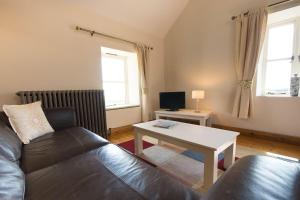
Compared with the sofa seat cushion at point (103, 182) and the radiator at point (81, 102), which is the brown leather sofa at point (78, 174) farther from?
the radiator at point (81, 102)

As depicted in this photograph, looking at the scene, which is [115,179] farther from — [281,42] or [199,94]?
[281,42]

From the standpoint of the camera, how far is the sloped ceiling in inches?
111

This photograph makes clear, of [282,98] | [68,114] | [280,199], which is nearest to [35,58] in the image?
[68,114]

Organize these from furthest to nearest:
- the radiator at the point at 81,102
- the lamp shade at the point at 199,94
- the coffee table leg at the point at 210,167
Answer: the lamp shade at the point at 199,94 → the radiator at the point at 81,102 → the coffee table leg at the point at 210,167

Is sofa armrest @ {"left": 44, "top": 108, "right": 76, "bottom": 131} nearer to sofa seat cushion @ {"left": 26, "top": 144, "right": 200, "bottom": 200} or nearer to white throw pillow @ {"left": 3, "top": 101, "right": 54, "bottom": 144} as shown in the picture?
white throw pillow @ {"left": 3, "top": 101, "right": 54, "bottom": 144}

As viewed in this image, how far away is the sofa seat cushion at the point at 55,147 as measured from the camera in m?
1.16

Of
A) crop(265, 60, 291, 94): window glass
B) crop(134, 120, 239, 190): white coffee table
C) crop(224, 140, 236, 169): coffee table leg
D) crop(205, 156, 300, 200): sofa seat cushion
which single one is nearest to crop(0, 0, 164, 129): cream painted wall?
crop(134, 120, 239, 190): white coffee table

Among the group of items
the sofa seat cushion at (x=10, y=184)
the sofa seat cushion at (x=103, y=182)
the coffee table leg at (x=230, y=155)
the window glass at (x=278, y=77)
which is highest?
the window glass at (x=278, y=77)

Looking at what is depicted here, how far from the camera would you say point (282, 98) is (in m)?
2.62

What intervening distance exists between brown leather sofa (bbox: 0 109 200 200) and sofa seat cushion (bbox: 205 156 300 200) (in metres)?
0.17

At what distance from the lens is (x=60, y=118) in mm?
2006

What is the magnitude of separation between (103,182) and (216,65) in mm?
3205

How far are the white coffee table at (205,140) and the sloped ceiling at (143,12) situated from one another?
231cm

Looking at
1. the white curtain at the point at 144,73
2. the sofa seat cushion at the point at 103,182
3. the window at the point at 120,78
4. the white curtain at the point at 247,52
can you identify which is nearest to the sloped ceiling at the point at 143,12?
the white curtain at the point at 144,73
